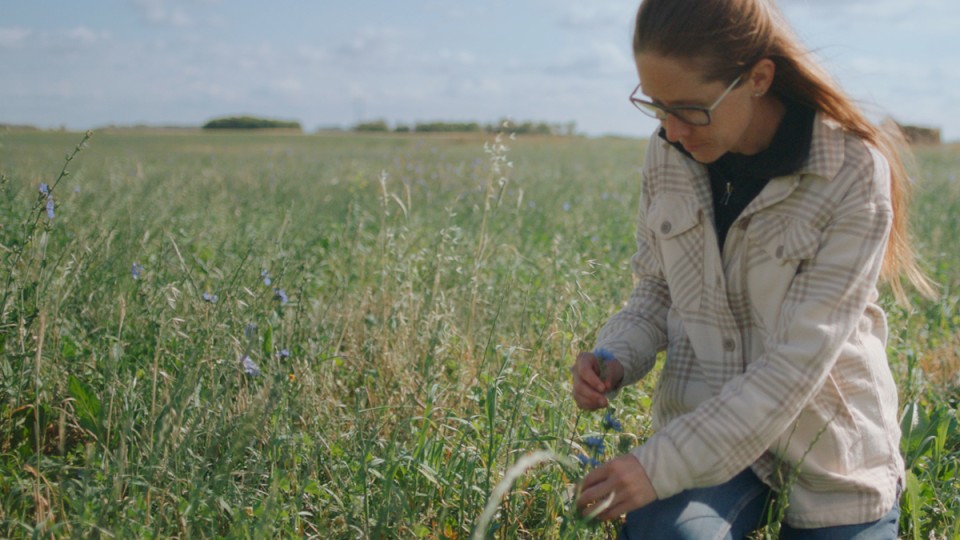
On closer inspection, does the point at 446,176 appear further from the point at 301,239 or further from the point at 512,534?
the point at 512,534

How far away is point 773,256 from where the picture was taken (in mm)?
1722

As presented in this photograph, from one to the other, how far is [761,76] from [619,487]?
0.82 m

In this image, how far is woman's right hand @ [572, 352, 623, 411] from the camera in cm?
183

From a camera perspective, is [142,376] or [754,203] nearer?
[754,203]

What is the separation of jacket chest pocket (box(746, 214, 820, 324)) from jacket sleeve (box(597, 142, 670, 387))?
0.94 ft

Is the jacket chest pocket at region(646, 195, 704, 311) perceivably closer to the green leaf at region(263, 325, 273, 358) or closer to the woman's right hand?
the woman's right hand

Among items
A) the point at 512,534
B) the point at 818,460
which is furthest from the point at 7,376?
the point at 818,460

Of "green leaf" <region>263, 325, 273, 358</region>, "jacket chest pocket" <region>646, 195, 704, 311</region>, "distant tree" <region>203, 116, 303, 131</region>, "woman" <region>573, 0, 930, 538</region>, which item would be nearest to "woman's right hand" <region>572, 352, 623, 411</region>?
"woman" <region>573, 0, 930, 538</region>

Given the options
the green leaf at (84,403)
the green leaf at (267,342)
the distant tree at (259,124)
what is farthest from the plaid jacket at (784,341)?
the distant tree at (259,124)

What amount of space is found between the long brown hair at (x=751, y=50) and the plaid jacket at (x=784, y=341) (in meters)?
0.05

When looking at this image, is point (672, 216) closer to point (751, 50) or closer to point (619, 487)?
point (751, 50)

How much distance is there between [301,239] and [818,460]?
3340 millimetres

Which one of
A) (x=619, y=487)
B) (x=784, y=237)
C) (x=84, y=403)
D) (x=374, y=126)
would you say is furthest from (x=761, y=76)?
(x=374, y=126)

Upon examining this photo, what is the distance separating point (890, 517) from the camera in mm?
1761
